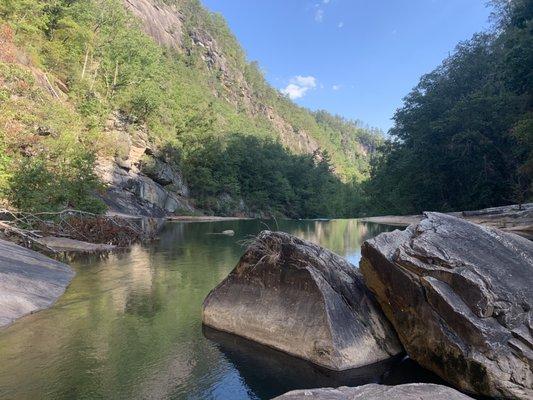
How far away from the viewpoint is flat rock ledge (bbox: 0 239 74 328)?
31.4 ft

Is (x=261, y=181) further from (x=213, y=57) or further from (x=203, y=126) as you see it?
(x=213, y=57)

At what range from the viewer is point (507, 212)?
2803 centimetres

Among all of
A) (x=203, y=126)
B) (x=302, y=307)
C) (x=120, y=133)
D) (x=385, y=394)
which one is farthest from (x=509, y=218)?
(x=203, y=126)

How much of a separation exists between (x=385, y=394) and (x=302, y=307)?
3498 millimetres

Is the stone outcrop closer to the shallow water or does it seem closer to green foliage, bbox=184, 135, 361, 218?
green foliage, bbox=184, 135, 361, 218

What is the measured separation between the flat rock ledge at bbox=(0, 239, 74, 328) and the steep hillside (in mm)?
6844

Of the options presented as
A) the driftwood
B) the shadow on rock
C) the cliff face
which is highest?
the cliff face

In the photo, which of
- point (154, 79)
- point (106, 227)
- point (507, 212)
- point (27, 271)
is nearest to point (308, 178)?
point (154, 79)

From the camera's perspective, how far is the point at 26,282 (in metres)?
10.9

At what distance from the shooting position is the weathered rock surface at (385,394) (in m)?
4.71

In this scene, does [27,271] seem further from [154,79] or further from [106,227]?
[154,79]

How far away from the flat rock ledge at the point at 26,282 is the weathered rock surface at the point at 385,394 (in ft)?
23.3

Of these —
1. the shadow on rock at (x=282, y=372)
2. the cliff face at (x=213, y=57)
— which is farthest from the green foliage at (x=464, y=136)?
the cliff face at (x=213, y=57)

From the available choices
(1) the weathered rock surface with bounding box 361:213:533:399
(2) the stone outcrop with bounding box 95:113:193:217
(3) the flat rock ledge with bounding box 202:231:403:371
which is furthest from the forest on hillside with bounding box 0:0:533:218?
(1) the weathered rock surface with bounding box 361:213:533:399
